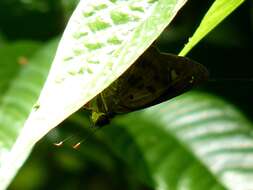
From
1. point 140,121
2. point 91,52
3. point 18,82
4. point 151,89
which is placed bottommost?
point 140,121

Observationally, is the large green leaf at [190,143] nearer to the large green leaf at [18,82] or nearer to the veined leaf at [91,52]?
the large green leaf at [18,82]

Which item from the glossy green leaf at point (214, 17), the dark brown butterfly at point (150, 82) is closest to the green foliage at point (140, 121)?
the glossy green leaf at point (214, 17)

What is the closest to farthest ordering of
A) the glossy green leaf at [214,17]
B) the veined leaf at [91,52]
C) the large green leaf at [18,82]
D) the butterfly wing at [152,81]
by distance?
1. the veined leaf at [91,52]
2. the glossy green leaf at [214,17]
3. the butterfly wing at [152,81]
4. the large green leaf at [18,82]

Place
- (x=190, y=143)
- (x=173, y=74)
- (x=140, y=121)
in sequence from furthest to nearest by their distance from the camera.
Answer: (x=140, y=121)
(x=190, y=143)
(x=173, y=74)

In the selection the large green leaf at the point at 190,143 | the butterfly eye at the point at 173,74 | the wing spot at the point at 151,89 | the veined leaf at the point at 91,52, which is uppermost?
the veined leaf at the point at 91,52

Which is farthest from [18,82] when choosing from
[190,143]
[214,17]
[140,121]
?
[214,17]

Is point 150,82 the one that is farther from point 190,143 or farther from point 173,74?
point 190,143

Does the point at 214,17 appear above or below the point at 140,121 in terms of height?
above
